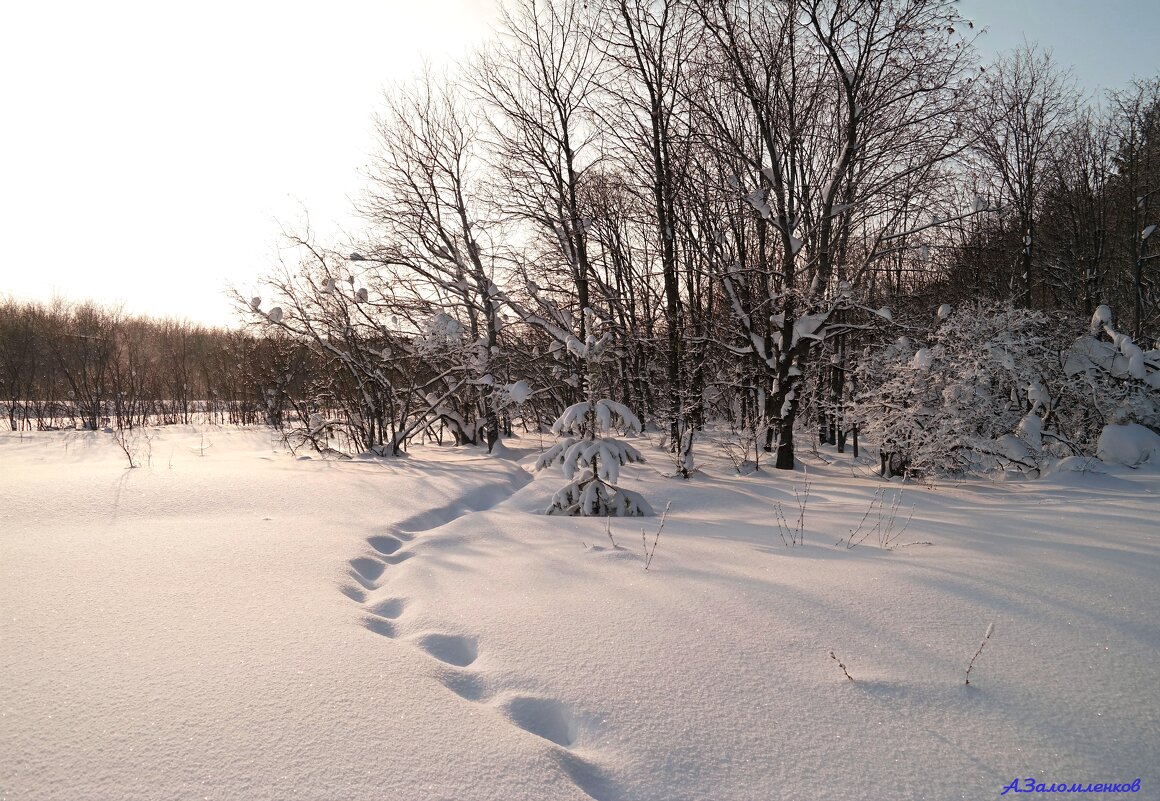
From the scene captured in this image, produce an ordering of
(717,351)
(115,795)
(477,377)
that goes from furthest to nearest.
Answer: (717,351)
(477,377)
(115,795)

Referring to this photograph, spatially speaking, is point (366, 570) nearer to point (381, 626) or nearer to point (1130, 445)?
point (381, 626)

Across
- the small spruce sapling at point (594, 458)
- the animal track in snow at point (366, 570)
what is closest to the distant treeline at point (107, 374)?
the small spruce sapling at point (594, 458)

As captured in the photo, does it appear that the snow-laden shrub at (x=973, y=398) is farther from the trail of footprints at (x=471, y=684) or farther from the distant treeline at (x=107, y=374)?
the distant treeline at (x=107, y=374)

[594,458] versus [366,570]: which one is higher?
[594,458]

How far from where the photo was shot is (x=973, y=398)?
750cm

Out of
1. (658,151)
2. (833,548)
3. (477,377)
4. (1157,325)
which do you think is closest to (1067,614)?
(833,548)

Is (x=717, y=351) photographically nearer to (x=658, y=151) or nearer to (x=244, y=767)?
(x=658, y=151)

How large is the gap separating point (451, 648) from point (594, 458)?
3715 mm

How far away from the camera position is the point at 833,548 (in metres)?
4.03

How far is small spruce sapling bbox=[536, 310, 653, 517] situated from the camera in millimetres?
6098

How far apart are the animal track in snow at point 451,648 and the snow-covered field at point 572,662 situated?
2 cm

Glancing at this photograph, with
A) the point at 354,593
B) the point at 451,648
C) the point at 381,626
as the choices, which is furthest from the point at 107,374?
the point at 451,648

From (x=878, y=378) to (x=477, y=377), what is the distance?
7872 mm

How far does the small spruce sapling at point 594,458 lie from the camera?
240 inches
